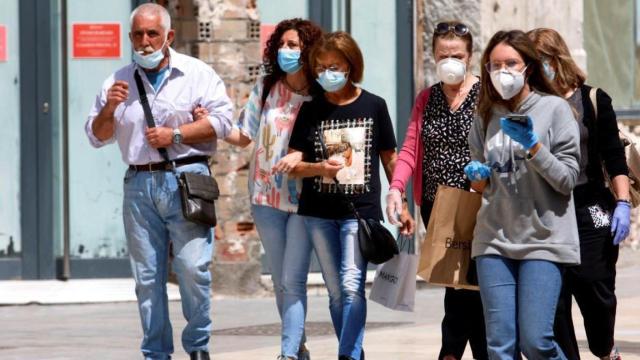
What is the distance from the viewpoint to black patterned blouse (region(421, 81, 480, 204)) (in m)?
8.73

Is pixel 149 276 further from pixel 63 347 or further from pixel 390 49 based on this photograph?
pixel 390 49

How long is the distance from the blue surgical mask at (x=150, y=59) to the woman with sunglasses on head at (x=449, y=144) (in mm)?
1229

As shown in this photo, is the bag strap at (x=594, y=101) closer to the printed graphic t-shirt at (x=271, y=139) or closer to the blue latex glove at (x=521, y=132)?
the blue latex glove at (x=521, y=132)

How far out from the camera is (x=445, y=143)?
878 cm

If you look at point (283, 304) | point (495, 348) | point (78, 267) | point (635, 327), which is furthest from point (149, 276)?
point (78, 267)

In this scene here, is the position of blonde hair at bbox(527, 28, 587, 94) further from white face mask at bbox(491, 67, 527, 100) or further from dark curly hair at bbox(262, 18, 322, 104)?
dark curly hair at bbox(262, 18, 322, 104)

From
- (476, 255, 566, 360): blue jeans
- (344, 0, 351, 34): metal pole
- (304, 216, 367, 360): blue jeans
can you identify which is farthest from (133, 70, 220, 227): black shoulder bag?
(344, 0, 351, 34): metal pole

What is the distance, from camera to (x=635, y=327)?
456 inches

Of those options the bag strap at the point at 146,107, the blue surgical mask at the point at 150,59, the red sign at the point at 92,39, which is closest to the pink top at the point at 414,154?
the bag strap at the point at 146,107

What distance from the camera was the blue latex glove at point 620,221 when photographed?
823cm

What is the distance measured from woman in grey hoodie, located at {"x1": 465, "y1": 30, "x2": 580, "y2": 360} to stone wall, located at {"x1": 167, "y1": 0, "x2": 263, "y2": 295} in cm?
730

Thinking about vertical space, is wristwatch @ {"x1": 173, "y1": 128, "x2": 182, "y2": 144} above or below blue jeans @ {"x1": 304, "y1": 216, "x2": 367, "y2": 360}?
above

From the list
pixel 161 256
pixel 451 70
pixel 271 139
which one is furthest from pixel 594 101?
pixel 161 256

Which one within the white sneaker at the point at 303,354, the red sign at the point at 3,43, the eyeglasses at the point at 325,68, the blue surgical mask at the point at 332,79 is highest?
the red sign at the point at 3,43
